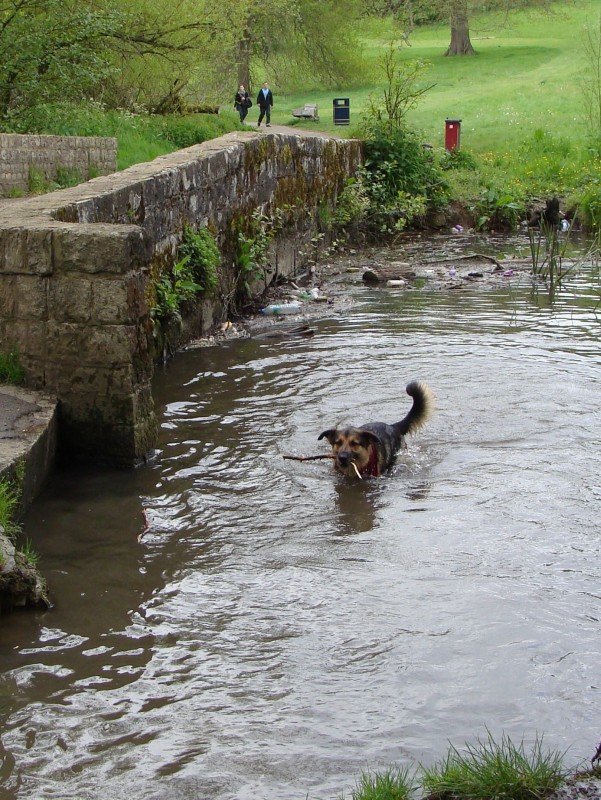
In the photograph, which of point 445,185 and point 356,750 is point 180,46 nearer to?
point 445,185

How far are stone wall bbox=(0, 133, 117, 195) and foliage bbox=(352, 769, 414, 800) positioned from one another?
457 inches

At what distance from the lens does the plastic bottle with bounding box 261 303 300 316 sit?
13539 millimetres

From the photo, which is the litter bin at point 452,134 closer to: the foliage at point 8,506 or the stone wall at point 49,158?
the stone wall at point 49,158

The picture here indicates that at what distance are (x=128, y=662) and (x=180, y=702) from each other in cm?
45

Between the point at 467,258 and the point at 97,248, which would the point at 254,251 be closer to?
the point at 467,258

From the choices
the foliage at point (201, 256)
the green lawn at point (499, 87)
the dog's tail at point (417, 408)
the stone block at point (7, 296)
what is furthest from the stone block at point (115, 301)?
the green lawn at point (499, 87)

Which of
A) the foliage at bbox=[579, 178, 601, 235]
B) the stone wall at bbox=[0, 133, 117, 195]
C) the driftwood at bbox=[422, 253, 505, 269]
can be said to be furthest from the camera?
the foliage at bbox=[579, 178, 601, 235]

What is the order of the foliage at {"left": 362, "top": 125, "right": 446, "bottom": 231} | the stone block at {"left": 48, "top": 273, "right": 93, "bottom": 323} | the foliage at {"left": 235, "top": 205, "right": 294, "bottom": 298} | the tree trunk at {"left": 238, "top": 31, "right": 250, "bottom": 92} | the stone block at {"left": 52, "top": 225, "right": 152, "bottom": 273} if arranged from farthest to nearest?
the tree trunk at {"left": 238, "top": 31, "right": 250, "bottom": 92} → the foliage at {"left": 362, "top": 125, "right": 446, "bottom": 231} → the foliage at {"left": 235, "top": 205, "right": 294, "bottom": 298} → the stone block at {"left": 48, "top": 273, "right": 93, "bottom": 323} → the stone block at {"left": 52, "top": 225, "right": 152, "bottom": 273}

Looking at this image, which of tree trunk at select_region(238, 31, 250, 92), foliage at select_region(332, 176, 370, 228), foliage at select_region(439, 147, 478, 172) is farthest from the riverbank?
tree trunk at select_region(238, 31, 250, 92)

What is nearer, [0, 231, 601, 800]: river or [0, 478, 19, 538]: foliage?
[0, 231, 601, 800]: river

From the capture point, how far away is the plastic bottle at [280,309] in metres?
13.5

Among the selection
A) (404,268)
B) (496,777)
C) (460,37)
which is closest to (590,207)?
(404,268)

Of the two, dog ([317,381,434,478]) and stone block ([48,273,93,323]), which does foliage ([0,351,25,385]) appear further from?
dog ([317,381,434,478])

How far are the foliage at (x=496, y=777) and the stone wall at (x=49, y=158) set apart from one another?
11.8 m
